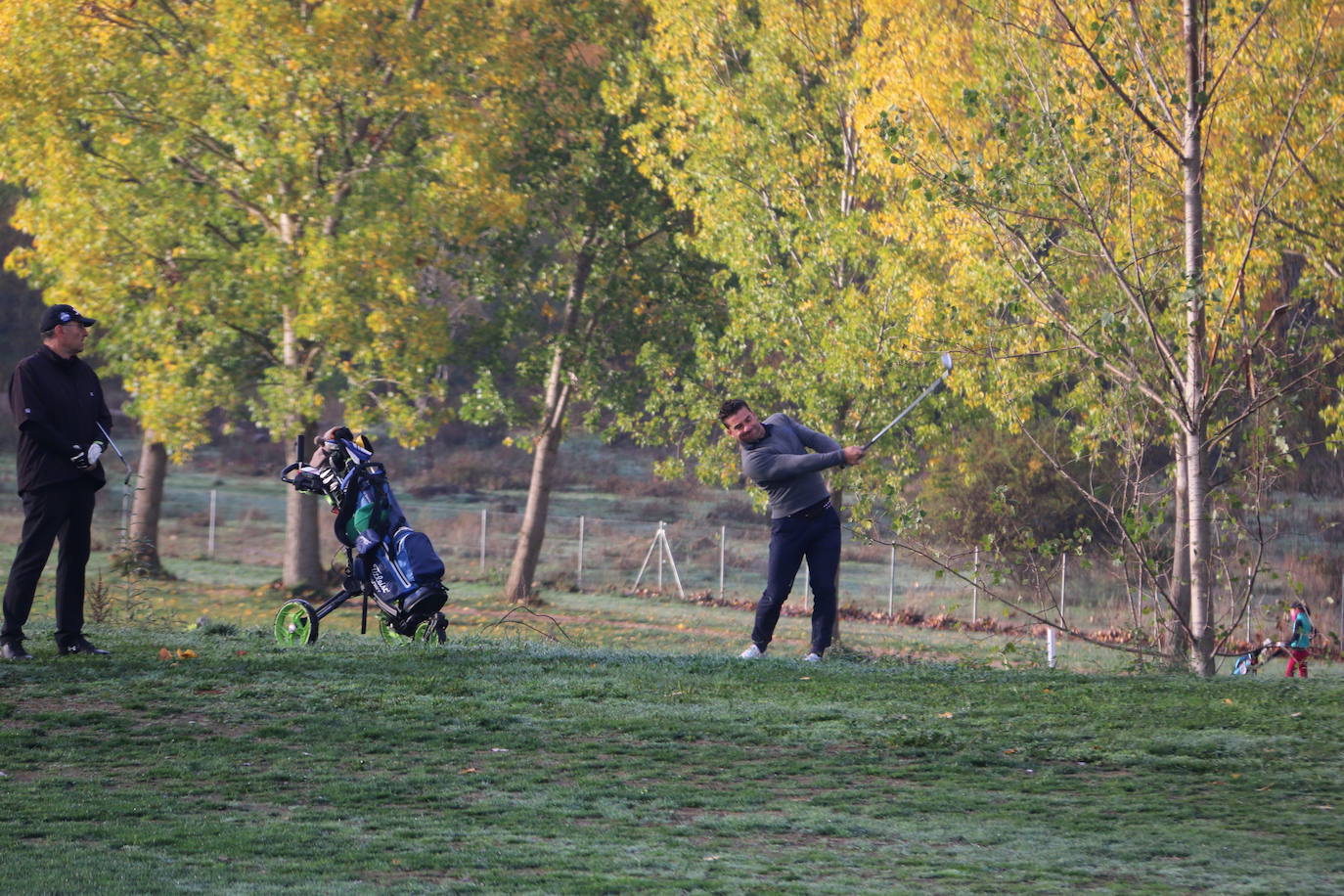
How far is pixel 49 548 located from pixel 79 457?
57 cm

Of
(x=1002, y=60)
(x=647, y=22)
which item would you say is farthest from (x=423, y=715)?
(x=647, y=22)

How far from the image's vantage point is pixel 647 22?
92.5ft

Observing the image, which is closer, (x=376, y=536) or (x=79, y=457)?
(x=79, y=457)

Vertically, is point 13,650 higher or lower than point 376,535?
lower

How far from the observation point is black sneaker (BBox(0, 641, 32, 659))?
901cm

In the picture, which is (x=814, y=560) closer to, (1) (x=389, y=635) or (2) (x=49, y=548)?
(1) (x=389, y=635)

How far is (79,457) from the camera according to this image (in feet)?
29.0

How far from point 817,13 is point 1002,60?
9423 mm

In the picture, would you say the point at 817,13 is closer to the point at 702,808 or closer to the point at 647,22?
the point at 647,22

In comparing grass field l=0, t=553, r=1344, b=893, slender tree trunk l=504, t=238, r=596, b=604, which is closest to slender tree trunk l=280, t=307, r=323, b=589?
slender tree trunk l=504, t=238, r=596, b=604

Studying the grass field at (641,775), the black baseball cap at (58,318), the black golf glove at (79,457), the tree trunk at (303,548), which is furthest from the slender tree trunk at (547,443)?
the black golf glove at (79,457)

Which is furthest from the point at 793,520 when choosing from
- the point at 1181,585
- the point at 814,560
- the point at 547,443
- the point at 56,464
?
the point at 547,443

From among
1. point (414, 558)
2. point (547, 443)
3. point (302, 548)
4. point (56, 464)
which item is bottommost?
point (302, 548)

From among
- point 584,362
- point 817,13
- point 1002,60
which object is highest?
point 817,13
